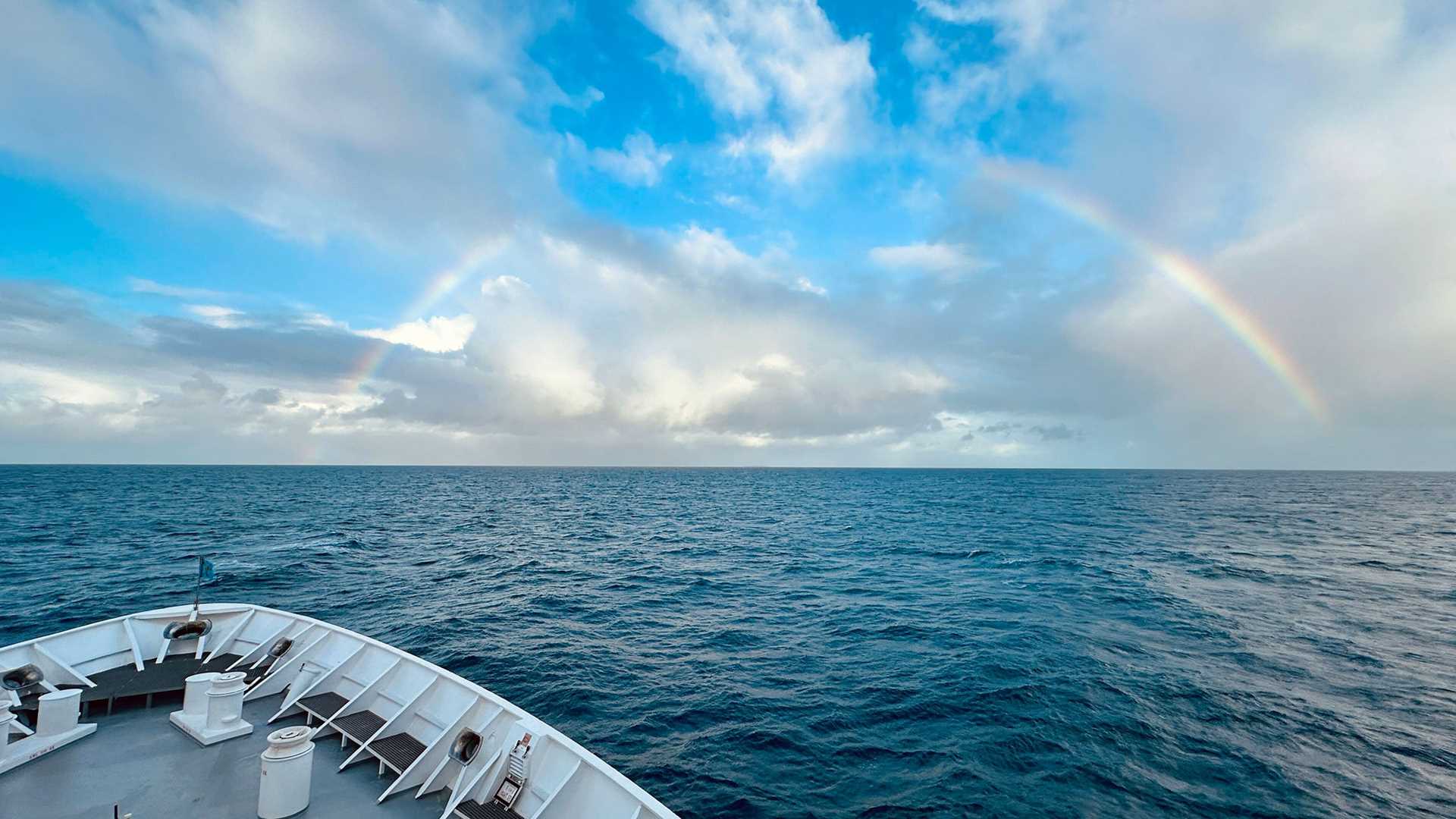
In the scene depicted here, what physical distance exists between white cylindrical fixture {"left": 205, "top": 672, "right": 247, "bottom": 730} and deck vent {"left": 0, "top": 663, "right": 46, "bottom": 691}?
408 cm

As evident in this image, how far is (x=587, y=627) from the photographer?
29.4 m

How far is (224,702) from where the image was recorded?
12086 millimetres

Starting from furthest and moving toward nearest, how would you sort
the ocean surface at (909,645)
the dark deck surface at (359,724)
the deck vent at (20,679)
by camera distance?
the ocean surface at (909,645) → the deck vent at (20,679) → the dark deck surface at (359,724)

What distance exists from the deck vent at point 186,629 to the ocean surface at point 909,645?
9.24 metres

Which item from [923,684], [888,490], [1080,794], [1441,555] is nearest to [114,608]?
[923,684]

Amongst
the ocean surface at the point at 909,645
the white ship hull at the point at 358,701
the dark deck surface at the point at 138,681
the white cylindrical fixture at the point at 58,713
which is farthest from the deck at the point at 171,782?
the ocean surface at the point at 909,645

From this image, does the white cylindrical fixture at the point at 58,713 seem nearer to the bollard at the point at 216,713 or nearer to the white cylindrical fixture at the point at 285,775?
the bollard at the point at 216,713

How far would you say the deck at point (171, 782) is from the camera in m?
9.76

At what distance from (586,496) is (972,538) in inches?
3563

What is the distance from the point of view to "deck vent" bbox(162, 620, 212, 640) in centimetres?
1562

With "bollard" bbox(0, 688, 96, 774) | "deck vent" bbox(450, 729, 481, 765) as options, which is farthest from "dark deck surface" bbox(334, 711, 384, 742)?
"bollard" bbox(0, 688, 96, 774)

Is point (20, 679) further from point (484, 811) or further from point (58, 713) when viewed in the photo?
point (484, 811)

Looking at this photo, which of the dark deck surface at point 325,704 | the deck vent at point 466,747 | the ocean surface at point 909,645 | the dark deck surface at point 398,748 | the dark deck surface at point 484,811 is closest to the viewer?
the dark deck surface at point 484,811

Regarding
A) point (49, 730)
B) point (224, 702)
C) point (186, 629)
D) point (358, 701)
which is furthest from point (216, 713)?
point (186, 629)
